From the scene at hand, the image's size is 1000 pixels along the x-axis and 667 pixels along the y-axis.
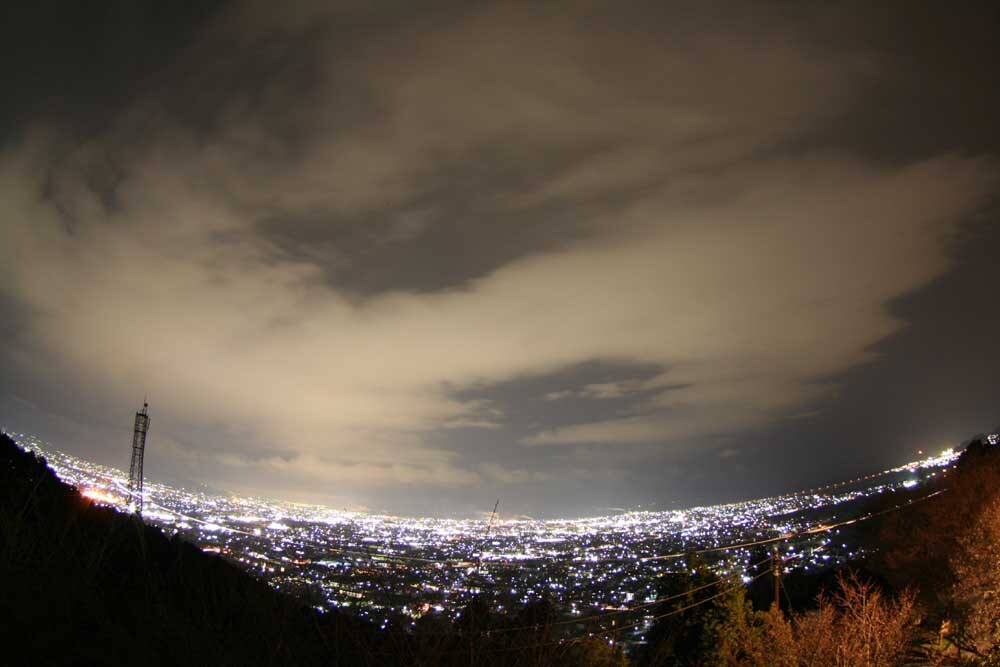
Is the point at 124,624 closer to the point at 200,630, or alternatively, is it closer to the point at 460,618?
the point at 200,630

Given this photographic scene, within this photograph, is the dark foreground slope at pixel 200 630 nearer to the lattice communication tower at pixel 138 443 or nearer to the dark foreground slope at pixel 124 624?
the dark foreground slope at pixel 124 624

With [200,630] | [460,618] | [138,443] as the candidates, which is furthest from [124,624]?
[138,443]

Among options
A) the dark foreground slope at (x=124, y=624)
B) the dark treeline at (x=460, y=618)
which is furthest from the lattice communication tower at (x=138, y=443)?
the dark foreground slope at (x=124, y=624)

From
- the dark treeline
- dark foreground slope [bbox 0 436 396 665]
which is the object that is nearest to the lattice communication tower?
the dark treeline

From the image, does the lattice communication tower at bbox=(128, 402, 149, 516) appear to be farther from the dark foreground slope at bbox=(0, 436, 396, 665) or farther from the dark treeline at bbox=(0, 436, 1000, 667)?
the dark foreground slope at bbox=(0, 436, 396, 665)

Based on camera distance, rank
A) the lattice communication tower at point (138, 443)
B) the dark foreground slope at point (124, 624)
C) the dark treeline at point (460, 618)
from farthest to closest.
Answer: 1. the lattice communication tower at point (138, 443)
2. the dark treeline at point (460, 618)
3. the dark foreground slope at point (124, 624)

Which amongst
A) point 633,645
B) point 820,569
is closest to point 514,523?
point 633,645

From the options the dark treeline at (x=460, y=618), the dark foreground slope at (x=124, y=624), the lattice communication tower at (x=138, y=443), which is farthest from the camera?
the lattice communication tower at (x=138, y=443)

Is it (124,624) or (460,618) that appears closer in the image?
(124,624)
